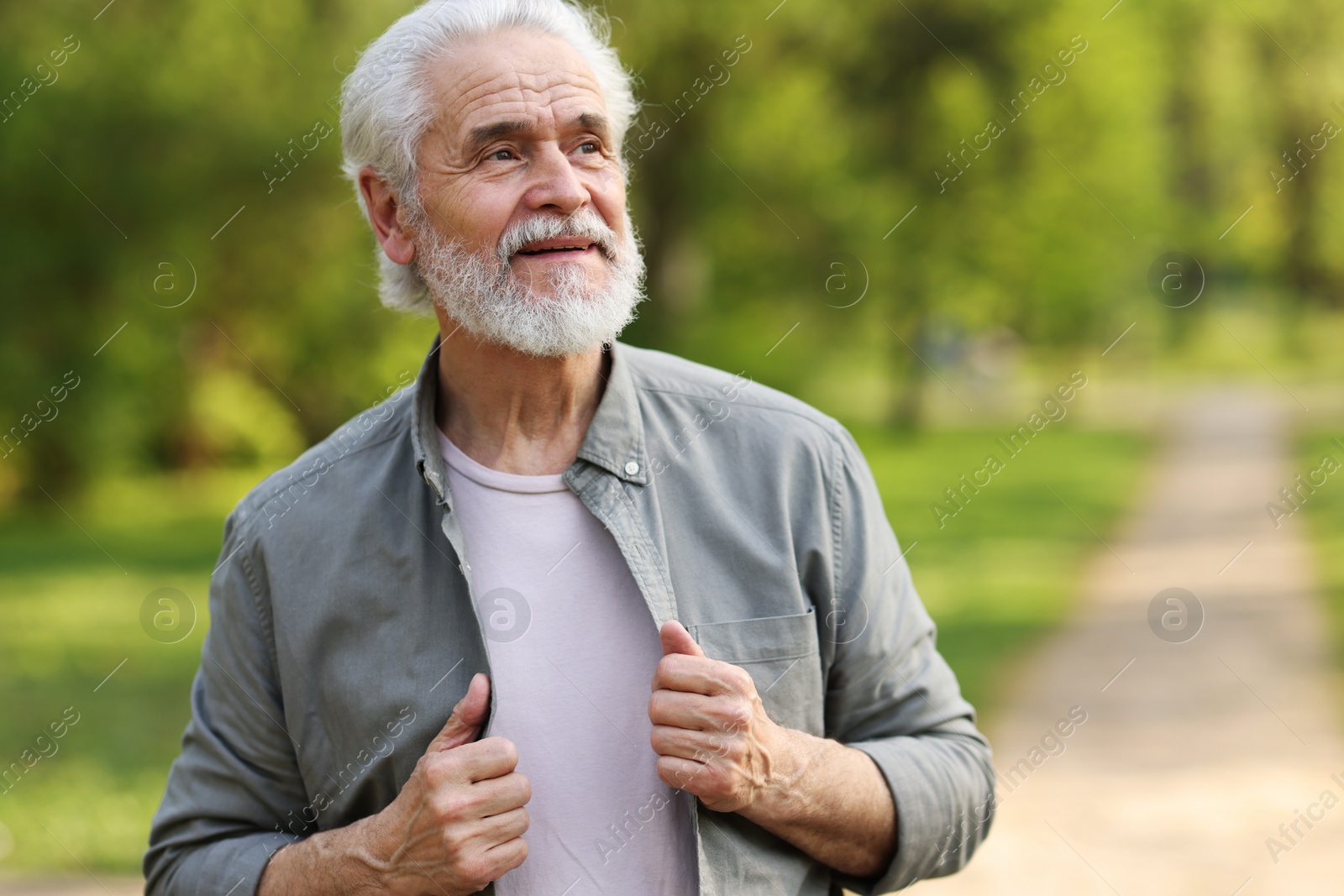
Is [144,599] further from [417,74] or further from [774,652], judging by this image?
[774,652]

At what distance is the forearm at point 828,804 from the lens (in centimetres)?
202

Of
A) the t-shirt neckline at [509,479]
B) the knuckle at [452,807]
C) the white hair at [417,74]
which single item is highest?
the white hair at [417,74]

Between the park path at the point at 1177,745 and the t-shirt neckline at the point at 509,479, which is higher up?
the t-shirt neckline at the point at 509,479

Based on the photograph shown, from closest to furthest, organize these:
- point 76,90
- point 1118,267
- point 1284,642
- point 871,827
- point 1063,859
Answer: point 871,827 → point 1063,859 → point 1284,642 → point 76,90 → point 1118,267

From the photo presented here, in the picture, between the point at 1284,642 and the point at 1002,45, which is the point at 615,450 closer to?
the point at 1284,642

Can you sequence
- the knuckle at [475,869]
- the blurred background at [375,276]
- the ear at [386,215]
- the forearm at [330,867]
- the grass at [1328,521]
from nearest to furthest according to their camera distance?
the knuckle at [475,869] → the forearm at [330,867] → the ear at [386,215] → the grass at [1328,521] → the blurred background at [375,276]

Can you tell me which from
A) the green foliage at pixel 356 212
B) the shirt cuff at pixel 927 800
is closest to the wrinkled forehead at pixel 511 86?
the shirt cuff at pixel 927 800

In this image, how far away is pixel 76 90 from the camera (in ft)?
47.5

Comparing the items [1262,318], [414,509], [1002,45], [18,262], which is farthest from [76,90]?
[1262,318]

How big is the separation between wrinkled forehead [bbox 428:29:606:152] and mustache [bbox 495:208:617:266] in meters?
0.15

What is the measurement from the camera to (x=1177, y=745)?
6977mm

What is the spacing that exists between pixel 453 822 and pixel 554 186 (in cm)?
105

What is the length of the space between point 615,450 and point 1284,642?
811 cm

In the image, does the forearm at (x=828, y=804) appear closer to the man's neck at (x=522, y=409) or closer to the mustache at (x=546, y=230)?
the man's neck at (x=522, y=409)
